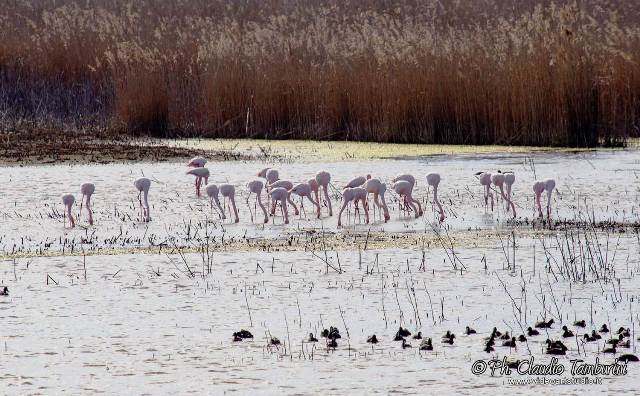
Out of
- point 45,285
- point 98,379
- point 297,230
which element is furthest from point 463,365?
point 297,230

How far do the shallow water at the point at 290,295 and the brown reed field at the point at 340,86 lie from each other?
4478 mm

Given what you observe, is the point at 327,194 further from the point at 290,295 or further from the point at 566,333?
the point at 566,333

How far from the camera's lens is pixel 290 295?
7562 mm

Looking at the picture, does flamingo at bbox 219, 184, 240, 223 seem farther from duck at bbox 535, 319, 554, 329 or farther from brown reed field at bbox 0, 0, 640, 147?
brown reed field at bbox 0, 0, 640, 147

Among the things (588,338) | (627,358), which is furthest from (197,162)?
(627,358)

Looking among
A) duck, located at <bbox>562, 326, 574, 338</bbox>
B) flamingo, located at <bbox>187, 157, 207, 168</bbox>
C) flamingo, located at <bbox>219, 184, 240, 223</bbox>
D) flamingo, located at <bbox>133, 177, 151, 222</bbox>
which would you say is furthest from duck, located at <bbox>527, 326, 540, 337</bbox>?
flamingo, located at <bbox>187, 157, 207, 168</bbox>

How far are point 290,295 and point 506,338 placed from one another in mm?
1688

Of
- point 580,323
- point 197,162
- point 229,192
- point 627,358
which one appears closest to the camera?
point 627,358

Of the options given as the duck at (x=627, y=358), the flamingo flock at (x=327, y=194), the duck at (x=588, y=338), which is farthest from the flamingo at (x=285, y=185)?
the duck at (x=627, y=358)

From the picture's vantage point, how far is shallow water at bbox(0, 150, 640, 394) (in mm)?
5770

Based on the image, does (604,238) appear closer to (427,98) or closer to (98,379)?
(98,379)

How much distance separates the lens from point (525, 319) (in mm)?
6781

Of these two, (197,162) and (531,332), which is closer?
(531,332)

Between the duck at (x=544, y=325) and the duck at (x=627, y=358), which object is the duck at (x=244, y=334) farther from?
the duck at (x=627, y=358)
